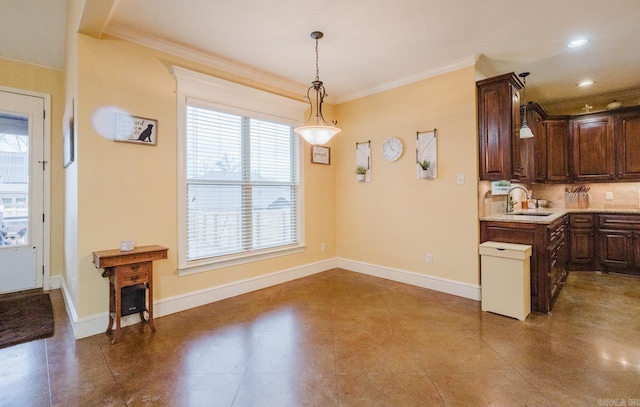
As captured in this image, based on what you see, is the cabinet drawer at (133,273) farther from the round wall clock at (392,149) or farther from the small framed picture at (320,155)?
the round wall clock at (392,149)

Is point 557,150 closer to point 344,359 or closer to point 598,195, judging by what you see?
point 598,195

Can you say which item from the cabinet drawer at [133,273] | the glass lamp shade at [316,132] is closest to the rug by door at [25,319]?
the cabinet drawer at [133,273]

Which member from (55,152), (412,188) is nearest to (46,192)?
(55,152)

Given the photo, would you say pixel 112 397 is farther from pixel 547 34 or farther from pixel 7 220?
pixel 547 34

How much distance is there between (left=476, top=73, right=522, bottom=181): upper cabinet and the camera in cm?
323

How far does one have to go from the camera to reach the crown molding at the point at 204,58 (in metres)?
2.73

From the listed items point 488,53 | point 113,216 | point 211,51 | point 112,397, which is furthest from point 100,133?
point 488,53

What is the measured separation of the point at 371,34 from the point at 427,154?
1.62m

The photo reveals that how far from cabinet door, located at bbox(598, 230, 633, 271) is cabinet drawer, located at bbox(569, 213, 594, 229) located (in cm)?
17

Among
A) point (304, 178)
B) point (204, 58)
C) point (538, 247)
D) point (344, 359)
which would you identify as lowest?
point (344, 359)

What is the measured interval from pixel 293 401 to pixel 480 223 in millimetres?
2755

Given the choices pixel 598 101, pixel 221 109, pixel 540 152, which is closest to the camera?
pixel 221 109

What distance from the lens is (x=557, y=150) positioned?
4.88 meters

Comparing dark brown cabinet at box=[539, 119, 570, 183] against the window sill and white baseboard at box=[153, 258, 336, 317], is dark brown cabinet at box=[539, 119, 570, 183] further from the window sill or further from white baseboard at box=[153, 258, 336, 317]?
the window sill
